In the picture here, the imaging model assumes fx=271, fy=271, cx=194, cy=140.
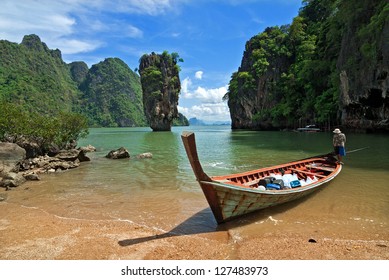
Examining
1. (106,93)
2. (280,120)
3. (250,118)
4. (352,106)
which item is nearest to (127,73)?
(106,93)

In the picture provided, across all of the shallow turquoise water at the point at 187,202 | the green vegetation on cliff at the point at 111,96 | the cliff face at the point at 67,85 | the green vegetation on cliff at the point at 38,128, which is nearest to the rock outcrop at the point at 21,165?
the shallow turquoise water at the point at 187,202

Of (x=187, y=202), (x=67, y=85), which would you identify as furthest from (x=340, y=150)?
(x=67, y=85)

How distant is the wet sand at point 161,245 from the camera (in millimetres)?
5023

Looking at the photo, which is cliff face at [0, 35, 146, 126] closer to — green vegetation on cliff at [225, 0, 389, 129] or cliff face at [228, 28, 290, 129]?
cliff face at [228, 28, 290, 129]

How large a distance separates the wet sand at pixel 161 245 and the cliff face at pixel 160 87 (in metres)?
71.2

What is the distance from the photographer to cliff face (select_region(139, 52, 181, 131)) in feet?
254

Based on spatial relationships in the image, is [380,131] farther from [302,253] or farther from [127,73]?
[127,73]

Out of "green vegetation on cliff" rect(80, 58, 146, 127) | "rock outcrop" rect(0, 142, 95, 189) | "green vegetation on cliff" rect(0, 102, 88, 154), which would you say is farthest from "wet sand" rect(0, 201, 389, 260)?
"green vegetation on cliff" rect(80, 58, 146, 127)

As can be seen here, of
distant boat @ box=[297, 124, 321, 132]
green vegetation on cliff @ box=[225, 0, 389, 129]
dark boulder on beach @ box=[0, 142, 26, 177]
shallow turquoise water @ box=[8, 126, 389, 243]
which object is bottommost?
shallow turquoise water @ box=[8, 126, 389, 243]

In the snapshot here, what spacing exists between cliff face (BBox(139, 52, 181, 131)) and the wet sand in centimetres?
7121

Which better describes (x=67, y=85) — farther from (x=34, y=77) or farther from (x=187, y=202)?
(x=187, y=202)

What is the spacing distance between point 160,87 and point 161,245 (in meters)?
75.2

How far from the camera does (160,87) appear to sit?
7812 centimetres

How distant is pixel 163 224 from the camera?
Result: 6.95 m
